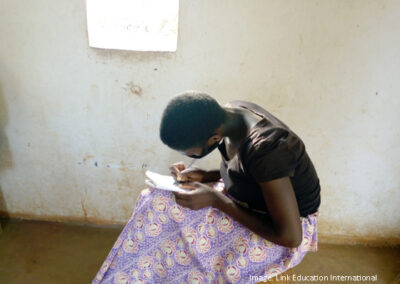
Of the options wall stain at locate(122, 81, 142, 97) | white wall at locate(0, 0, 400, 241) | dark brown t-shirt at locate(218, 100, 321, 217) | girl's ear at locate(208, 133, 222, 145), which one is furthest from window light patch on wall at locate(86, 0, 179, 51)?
girl's ear at locate(208, 133, 222, 145)

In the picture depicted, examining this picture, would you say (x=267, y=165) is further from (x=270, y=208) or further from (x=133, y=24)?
(x=133, y=24)

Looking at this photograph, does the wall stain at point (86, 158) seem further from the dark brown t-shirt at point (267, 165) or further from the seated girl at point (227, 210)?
the dark brown t-shirt at point (267, 165)

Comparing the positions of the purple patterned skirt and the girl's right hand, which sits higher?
the girl's right hand

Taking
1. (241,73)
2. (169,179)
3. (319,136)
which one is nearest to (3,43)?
(169,179)

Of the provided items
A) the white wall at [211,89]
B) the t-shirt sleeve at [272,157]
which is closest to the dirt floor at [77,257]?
the white wall at [211,89]

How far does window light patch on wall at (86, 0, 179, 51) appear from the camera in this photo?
1.43m

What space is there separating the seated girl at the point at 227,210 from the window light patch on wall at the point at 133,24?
61 cm

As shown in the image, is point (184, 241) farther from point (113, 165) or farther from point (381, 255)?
point (381, 255)

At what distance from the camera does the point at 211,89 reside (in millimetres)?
1542

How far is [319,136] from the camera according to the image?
1624mm

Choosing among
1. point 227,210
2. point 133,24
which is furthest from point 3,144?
point 227,210

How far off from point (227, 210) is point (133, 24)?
1059 millimetres

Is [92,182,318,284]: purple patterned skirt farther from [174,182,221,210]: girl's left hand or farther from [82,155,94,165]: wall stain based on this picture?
[82,155,94,165]: wall stain

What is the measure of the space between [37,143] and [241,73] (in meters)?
1.31
